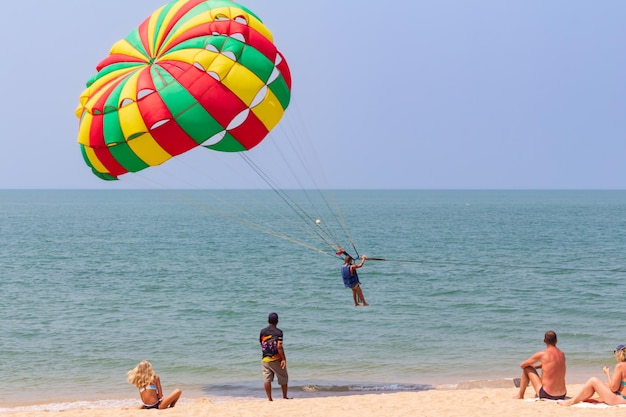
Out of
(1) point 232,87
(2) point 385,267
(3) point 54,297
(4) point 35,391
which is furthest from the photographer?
(2) point 385,267

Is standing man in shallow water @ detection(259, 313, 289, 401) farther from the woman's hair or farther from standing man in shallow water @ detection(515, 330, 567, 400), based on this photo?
standing man in shallow water @ detection(515, 330, 567, 400)

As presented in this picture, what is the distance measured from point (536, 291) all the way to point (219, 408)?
66.5 ft

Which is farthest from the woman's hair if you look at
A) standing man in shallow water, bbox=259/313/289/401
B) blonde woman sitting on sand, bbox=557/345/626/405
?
blonde woman sitting on sand, bbox=557/345/626/405

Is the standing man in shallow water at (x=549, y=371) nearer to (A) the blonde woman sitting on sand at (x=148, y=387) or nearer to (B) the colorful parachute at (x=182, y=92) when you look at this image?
(A) the blonde woman sitting on sand at (x=148, y=387)

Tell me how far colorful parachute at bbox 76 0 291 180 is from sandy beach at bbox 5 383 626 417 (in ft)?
15.5

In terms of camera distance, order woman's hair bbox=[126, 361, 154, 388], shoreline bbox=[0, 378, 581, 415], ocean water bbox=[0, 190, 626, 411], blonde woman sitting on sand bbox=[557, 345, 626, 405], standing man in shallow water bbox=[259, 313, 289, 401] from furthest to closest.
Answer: ocean water bbox=[0, 190, 626, 411]
shoreline bbox=[0, 378, 581, 415]
standing man in shallow water bbox=[259, 313, 289, 401]
woman's hair bbox=[126, 361, 154, 388]
blonde woman sitting on sand bbox=[557, 345, 626, 405]

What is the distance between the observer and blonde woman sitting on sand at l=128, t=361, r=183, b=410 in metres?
11.0

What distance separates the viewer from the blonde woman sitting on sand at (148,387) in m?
11.0

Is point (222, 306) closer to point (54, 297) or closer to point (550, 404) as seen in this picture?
point (54, 297)

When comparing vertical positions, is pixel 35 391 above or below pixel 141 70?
below

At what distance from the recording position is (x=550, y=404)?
10891 mm

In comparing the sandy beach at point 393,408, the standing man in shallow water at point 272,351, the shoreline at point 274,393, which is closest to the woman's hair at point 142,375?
the sandy beach at point 393,408

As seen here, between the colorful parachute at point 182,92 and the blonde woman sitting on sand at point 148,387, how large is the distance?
4421 mm

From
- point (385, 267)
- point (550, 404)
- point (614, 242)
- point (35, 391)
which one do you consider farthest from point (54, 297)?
point (614, 242)
